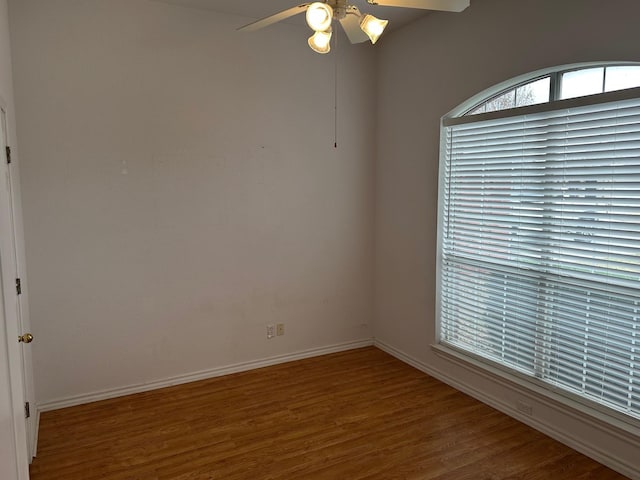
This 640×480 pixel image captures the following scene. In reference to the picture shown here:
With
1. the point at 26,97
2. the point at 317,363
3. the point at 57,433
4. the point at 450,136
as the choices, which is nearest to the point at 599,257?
the point at 450,136

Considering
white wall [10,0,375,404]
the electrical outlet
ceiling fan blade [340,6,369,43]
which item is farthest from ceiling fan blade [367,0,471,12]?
the electrical outlet

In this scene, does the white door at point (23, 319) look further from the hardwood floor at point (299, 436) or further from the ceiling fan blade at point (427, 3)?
the ceiling fan blade at point (427, 3)

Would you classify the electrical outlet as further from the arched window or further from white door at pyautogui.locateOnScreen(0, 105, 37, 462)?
white door at pyautogui.locateOnScreen(0, 105, 37, 462)

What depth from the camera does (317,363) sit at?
426 cm

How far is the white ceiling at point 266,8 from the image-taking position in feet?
11.3

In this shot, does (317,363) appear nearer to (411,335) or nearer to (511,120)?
(411,335)

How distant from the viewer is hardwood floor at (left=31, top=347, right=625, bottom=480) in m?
2.66

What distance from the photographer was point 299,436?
9.93 feet

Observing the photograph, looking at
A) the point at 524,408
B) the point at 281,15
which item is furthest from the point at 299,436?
the point at 281,15

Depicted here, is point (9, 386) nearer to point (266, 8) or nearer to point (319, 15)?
point (319, 15)

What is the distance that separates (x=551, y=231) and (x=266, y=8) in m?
2.67

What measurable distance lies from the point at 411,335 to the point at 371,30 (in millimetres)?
2860

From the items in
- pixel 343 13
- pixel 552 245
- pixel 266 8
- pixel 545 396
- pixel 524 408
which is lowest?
pixel 524 408

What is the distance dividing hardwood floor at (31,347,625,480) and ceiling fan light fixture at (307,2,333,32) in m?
2.36
